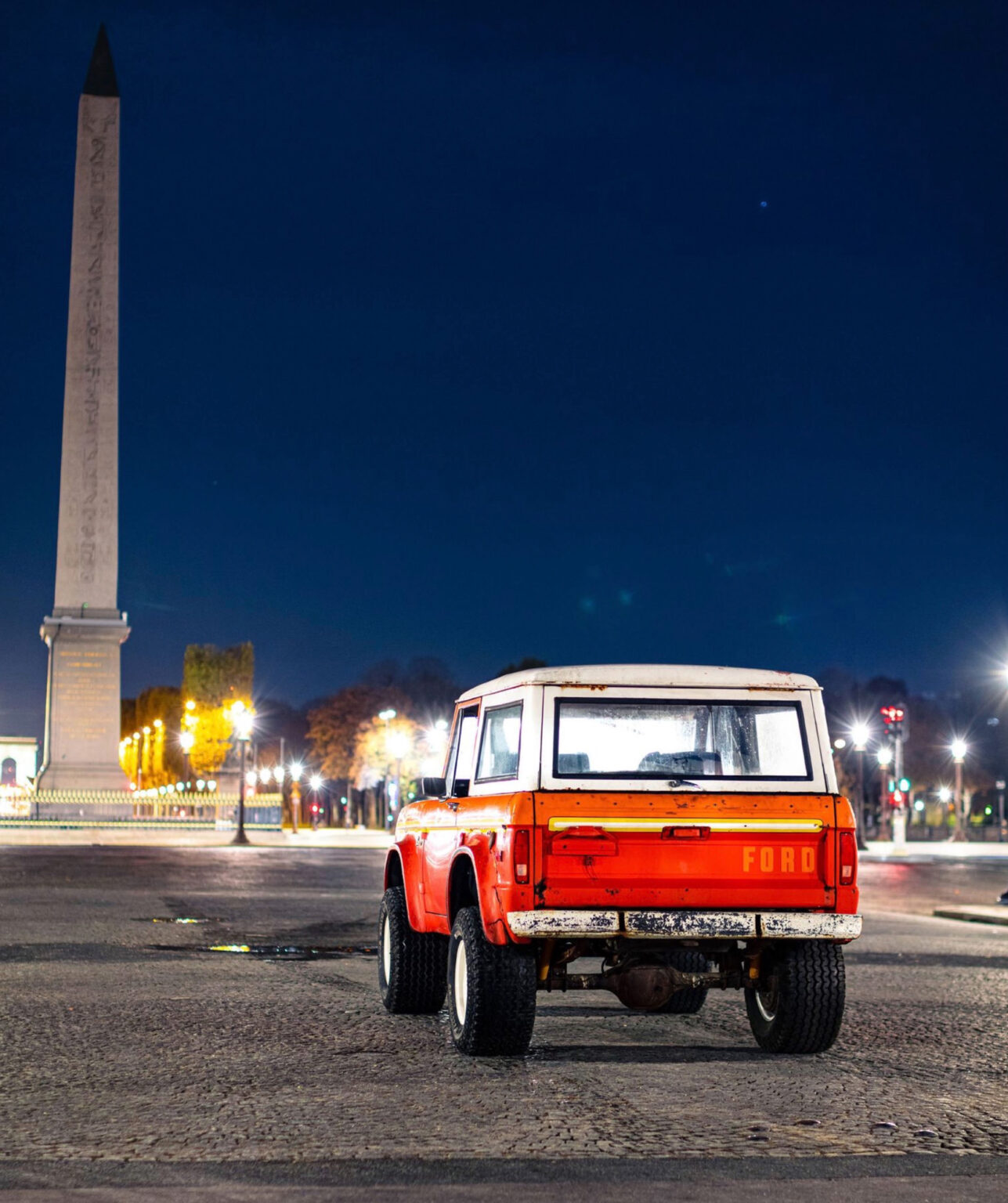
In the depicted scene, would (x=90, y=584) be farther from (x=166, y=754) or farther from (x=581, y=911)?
(x=166, y=754)

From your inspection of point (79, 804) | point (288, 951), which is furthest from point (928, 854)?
point (288, 951)

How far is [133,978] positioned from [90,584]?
43607 mm

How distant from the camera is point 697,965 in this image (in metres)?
12.3

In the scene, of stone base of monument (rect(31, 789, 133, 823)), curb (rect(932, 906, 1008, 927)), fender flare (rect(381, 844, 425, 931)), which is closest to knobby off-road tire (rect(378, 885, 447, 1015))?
fender flare (rect(381, 844, 425, 931))

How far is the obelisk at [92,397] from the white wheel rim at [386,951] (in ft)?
144

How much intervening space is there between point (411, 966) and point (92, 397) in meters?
45.3

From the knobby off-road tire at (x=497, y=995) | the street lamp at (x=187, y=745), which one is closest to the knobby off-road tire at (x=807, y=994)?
the knobby off-road tire at (x=497, y=995)

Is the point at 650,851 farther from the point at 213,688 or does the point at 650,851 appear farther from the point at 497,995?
the point at 213,688

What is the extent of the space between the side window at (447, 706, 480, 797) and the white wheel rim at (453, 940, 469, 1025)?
1111 millimetres

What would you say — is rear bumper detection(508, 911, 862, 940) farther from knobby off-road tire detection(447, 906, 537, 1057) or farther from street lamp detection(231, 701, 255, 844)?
street lamp detection(231, 701, 255, 844)

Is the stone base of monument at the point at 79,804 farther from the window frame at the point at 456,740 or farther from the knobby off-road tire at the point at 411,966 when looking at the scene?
the window frame at the point at 456,740

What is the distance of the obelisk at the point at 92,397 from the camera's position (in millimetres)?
54250

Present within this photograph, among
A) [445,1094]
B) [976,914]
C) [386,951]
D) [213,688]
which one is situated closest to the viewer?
[445,1094]

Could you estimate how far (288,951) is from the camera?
1684 cm
